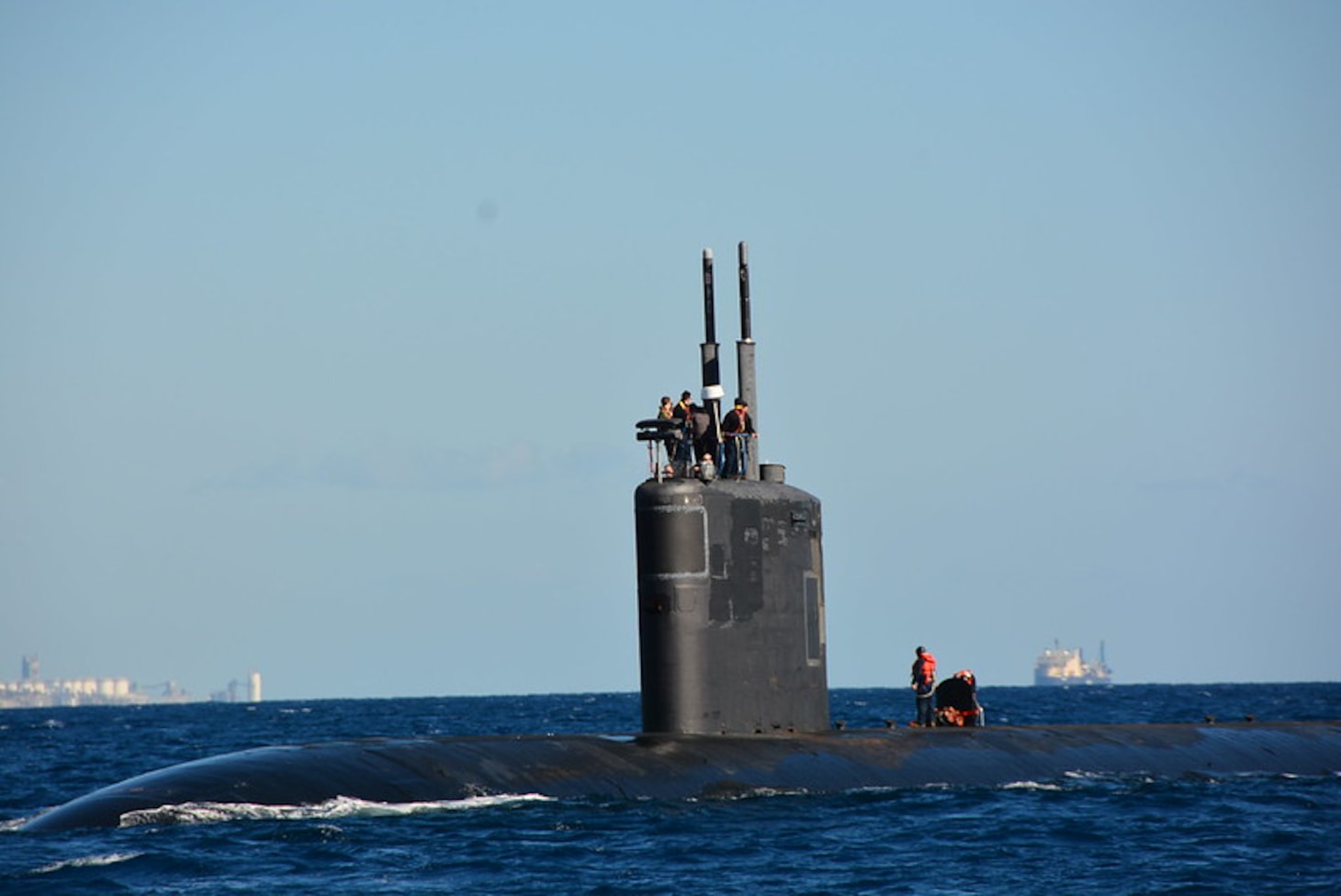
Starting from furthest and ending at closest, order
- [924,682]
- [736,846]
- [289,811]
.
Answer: [924,682] → [289,811] → [736,846]

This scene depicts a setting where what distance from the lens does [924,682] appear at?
27562mm

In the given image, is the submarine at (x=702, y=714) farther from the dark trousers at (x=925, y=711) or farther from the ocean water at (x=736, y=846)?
the dark trousers at (x=925, y=711)

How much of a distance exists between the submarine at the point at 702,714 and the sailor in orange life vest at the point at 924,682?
1526 mm

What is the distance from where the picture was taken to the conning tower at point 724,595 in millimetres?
23047

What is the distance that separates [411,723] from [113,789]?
2107 inches

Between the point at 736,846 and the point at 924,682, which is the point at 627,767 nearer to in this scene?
the point at 736,846

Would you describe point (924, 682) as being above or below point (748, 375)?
below

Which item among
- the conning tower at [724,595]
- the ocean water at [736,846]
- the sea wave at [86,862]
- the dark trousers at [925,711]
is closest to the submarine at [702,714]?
the conning tower at [724,595]

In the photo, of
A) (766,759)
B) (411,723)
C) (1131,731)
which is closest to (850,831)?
(766,759)

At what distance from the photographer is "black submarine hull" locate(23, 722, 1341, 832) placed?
822 inches

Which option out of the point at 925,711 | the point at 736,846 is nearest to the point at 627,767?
the point at 736,846

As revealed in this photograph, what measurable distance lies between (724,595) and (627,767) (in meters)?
2.27

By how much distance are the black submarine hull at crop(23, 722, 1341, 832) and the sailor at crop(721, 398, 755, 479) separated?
317cm

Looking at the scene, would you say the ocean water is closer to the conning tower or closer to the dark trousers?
the conning tower
